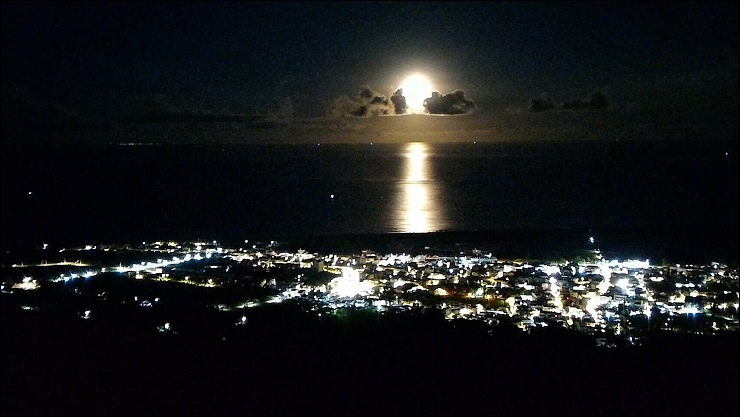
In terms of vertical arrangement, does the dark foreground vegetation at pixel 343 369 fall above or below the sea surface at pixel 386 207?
below

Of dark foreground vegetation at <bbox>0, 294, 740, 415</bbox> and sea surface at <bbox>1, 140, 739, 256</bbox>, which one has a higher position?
sea surface at <bbox>1, 140, 739, 256</bbox>

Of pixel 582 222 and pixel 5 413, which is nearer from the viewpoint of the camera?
pixel 5 413

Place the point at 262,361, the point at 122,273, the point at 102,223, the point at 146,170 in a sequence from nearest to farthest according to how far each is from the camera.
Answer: the point at 262,361 < the point at 122,273 < the point at 102,223 < the point at 146,170

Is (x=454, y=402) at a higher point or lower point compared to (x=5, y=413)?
lower

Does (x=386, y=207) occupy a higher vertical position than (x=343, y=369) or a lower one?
higher

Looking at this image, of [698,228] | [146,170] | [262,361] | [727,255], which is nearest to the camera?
[262,361]

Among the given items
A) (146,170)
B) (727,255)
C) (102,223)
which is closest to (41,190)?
(102,223)

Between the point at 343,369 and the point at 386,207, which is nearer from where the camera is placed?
the point at 343,369

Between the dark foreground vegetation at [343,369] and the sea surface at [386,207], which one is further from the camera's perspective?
the sea surface at [386,207]

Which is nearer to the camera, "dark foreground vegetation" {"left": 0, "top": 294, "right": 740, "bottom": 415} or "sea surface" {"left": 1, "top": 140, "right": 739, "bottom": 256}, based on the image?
"dark foreground vegetation" {"left": 0, "top": 294, "right": 740, "bottom": 415}

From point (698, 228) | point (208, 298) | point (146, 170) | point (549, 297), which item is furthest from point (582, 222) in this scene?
point (146, 170)

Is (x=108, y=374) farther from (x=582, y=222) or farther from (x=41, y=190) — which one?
(x=41, y=190)
